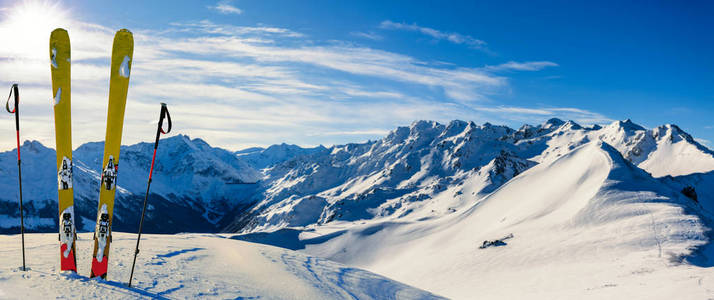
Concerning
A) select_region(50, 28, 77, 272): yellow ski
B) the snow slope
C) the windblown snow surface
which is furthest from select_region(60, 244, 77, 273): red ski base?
the snow slope

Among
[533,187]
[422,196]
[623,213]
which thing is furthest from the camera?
[422,196]

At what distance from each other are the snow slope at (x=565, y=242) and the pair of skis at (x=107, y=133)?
3041 centimetres

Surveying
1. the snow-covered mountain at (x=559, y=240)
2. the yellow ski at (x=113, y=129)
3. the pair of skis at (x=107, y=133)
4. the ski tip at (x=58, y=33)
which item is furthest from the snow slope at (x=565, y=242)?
the ski tip at (x=58, y=33)

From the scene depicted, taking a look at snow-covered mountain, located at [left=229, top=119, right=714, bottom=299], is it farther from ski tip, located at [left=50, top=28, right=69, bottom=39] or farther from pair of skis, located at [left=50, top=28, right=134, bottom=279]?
ski tip, located at [left=50, top=28, right=69, bottom=39]

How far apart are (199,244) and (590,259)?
35.5 meters

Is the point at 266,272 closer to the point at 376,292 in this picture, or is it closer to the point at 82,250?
the point at 376,292

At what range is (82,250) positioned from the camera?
16859 mm

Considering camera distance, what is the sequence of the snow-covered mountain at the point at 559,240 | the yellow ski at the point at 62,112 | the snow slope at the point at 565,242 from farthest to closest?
the snow-covered mountain at the point at 559,240 < the snow slope at the point at 565,242 < the yellow ski at the point at 62,112

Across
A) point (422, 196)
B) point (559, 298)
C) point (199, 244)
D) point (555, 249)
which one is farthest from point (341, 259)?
point (422, 196)

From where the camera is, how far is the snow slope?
101 ft

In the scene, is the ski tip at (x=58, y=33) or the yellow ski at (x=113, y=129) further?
the ski tip at (x=58, y=33)

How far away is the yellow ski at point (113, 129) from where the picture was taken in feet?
45.0

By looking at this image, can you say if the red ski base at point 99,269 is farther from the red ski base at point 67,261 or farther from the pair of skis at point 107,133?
the red ski base at point 67,261

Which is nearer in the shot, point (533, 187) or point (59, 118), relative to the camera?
point (59, 118)
